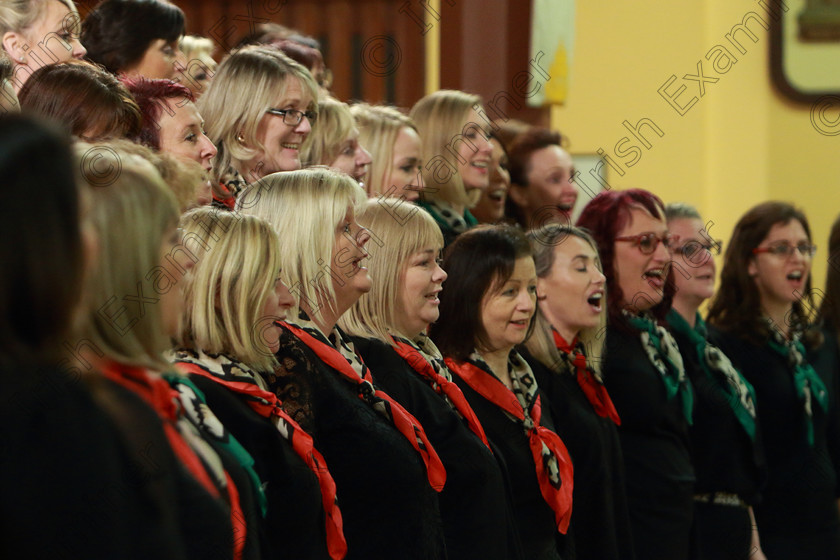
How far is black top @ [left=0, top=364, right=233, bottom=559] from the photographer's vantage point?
958 mm

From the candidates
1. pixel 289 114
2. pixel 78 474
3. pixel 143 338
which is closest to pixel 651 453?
pixel 289 114

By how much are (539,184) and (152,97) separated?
1750 millimetres

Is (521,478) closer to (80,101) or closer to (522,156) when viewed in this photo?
(80,101)

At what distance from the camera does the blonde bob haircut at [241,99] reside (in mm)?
2879

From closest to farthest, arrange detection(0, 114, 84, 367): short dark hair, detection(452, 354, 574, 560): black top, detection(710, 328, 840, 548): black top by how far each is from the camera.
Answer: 1. detection(0, 114, 84, 367): short dark hair
2. detection(452, 354, 574, 560): black top
3. detection(710, 328, 840, 548): black top

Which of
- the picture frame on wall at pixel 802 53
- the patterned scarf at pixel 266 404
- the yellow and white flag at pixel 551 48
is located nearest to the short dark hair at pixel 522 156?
the yellow and white flag at pixel 551 48

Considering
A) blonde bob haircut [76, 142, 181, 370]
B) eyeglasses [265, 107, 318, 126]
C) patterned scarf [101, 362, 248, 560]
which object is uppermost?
eyeglasses [265, 107, 318, 126]

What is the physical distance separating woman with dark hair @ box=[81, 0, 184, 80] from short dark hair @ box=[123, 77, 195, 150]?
19.6 inches

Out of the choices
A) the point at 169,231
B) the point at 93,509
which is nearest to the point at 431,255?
the point at 169,231

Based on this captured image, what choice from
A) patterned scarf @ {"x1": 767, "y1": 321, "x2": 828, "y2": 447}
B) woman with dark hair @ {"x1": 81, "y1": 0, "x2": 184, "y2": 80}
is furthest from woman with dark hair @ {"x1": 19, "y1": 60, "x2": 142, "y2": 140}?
patterned scarf @ {"x1": 767, "y1": 321, "x2": 828, "y2": 447}

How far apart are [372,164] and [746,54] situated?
124 inches

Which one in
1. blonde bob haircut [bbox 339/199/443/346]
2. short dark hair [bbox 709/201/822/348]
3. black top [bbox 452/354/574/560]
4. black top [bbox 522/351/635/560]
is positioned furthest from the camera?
short dark hair [bbox 709/201/822/348]

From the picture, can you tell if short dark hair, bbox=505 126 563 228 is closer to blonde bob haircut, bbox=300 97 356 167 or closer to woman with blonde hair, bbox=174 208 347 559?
blonde bob haircut, bbox=300 97 356 167

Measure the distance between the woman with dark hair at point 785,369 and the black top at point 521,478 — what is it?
4.16ft
